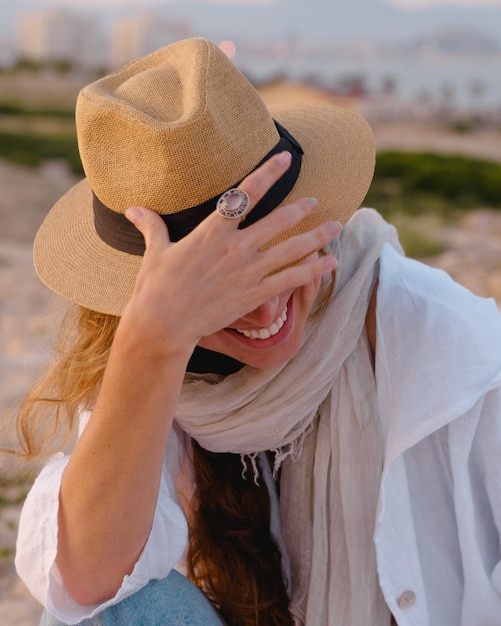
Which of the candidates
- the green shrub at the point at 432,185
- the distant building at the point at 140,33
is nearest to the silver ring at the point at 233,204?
the green shrub at the point at 432,185

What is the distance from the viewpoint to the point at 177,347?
135 centimetres

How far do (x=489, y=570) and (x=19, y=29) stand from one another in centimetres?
3947

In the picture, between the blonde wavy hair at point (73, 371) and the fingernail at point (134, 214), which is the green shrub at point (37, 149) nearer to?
the blonde wavy hair at point (73, 371)

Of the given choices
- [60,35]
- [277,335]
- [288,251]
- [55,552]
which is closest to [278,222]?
[288,251]

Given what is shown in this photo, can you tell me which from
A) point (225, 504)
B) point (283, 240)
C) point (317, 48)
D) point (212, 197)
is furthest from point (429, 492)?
point (317, 48)

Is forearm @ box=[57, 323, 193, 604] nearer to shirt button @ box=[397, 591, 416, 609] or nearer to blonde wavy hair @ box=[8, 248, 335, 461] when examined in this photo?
blonde wavy hair @ box=[8, 248, 335, 461]

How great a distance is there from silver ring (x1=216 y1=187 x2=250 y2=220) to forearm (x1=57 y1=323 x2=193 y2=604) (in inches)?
10.3

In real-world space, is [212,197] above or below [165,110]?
below

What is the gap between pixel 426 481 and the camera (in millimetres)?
1696

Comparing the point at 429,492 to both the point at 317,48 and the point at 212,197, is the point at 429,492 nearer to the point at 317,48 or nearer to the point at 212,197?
the point at 212,197

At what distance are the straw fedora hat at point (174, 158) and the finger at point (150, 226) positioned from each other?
0.03 m

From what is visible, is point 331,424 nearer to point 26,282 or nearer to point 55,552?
point 55,552

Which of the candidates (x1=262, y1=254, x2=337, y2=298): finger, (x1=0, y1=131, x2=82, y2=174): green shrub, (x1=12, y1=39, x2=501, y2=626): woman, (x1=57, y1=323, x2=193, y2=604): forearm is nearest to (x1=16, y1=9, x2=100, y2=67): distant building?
(x1=0, y1=131, x2=82, y2=174): green shrub

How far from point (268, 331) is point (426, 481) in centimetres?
52
